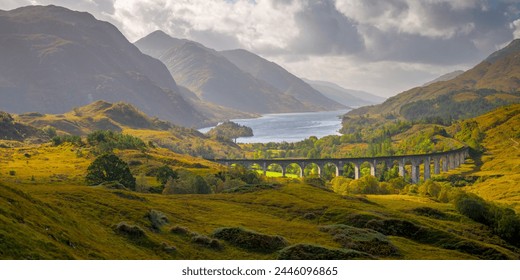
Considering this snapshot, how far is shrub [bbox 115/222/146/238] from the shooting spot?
42.7m

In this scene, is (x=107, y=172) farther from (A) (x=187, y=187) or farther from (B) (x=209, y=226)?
(B) (x=209, y=226)

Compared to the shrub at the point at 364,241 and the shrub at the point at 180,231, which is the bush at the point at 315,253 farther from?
the shrub at the point at 180,231

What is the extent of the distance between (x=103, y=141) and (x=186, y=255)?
164644 millimetres

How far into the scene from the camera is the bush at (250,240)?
46.3 meters

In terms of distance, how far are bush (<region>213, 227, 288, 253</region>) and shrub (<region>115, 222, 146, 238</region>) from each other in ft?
28.0

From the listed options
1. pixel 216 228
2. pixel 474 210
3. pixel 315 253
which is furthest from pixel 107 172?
pixel 474 210

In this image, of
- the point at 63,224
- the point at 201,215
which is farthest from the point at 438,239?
the point at 63,224

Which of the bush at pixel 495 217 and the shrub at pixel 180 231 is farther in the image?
the bush at pixel 495 217

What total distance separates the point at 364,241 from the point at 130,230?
26.5m

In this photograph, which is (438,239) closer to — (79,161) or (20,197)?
(20,197)

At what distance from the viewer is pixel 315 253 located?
43.4m

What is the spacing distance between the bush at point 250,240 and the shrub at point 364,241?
8.57 metres

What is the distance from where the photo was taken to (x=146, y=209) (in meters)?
54.1

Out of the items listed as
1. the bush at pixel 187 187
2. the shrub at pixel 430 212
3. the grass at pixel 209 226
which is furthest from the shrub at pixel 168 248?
the shrub at pixel 430 212
